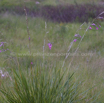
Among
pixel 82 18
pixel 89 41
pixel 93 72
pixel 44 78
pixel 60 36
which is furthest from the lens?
pixel 82 18

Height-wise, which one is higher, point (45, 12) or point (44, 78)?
point (44, 78)

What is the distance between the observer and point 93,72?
2.58 meters

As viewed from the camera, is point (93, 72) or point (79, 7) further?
point (79, 7)

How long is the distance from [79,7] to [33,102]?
17.8 ft

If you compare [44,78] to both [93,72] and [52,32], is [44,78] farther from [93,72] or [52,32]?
[52,32]

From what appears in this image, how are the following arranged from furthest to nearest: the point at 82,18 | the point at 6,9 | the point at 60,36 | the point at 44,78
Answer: the point at 6,9, the point at 82,18, the point at 60,36, the point at 44,78

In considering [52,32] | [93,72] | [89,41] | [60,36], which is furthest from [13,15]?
[93,72]

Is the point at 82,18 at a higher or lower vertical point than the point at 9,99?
lower

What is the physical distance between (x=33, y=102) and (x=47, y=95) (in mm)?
147

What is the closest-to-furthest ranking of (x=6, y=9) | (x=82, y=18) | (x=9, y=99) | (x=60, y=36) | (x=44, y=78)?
(x=9, y=99), (x=44, y=78), (x=60, y=36), (x=82, y=18), (x=6, y=9)

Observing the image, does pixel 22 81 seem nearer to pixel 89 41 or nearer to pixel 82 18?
pixel 89 41

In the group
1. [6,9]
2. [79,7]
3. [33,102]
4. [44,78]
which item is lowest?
[6,9]

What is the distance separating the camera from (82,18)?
568cm

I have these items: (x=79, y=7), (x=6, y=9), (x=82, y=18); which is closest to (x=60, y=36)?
(x=82, y=18)
